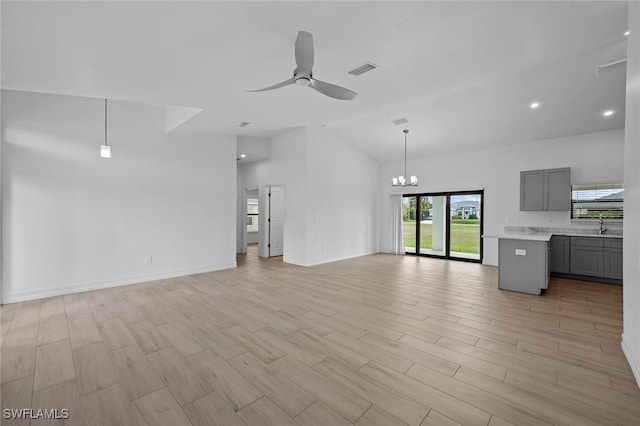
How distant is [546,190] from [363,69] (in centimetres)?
525

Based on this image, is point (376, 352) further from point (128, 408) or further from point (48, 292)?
point (48, 292)

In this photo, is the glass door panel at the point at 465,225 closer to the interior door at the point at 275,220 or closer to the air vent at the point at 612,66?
the air vent at the point at 612,66

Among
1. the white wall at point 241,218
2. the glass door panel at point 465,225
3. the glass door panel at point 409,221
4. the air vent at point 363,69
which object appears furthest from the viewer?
the white wall at point 241,218

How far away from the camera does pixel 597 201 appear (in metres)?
5.58

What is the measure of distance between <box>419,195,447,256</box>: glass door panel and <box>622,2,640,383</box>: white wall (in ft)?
17.3

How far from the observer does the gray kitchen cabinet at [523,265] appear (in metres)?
4.36

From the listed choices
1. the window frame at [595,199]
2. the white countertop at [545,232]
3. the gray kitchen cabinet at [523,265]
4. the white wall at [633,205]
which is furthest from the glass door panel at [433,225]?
the white wall at [633,205]

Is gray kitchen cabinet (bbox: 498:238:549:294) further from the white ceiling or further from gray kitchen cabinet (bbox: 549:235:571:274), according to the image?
the white ceiling

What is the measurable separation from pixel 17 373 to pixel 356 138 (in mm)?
7115

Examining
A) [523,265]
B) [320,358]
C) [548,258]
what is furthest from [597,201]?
[320,358]

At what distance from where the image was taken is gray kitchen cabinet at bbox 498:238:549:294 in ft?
14.3

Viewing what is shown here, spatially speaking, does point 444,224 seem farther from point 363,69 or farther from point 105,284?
point 105,284

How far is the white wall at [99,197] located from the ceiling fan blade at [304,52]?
4203mm

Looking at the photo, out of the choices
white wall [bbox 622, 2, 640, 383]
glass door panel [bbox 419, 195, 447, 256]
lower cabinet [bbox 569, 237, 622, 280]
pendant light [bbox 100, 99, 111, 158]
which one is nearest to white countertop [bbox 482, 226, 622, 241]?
lower cabinet [bbox 569, 237, 622, 280]
